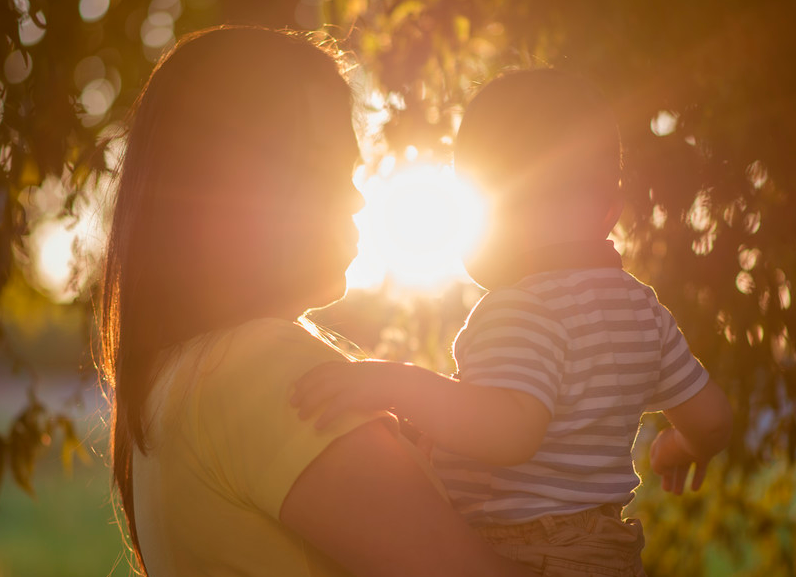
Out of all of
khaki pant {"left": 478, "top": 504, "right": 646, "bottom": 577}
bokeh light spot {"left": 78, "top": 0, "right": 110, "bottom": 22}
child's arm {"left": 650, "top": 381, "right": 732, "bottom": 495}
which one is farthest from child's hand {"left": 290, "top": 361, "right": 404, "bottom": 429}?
bokeh light spot {"left": 78, "top": 0, "right": 110, "bottom": 22}

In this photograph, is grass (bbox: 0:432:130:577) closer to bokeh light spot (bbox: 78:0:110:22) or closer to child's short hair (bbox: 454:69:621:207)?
bokeh light spot (bbox: 78:0:110:22)

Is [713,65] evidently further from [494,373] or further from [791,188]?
[494,373]

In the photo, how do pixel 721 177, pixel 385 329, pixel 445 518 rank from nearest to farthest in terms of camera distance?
pixel 445 518, pixel 721 177, pixel 385 329

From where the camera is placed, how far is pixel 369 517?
93 cm

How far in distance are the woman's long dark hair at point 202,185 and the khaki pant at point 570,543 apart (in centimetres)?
54

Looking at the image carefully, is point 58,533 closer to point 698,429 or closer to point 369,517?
point 698,429

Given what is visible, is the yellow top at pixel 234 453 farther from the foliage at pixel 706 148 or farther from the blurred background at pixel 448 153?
the foliage at pixel 706 148

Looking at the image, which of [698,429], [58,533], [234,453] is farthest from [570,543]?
[58,533]

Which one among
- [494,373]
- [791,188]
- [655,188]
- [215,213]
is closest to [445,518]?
[494,373]

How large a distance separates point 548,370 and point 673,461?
0.64 metres

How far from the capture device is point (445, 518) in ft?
3.22

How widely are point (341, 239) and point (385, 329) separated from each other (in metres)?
1.96

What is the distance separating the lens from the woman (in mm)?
944

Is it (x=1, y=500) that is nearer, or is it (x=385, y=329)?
(x=385, y=329)
